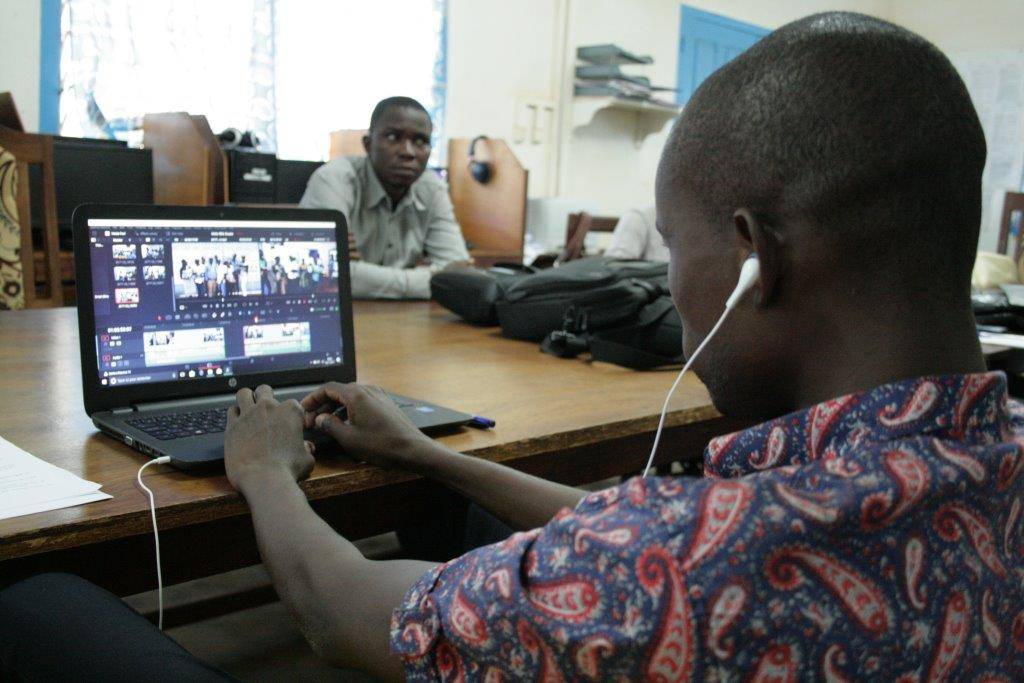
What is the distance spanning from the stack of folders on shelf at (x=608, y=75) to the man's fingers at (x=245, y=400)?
3.95m

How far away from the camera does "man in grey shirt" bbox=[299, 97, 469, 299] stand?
2.91 m

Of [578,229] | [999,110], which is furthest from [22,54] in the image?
[999,110]

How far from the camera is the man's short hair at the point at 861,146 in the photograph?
0.58 meters

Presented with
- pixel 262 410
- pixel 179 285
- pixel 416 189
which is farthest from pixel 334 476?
pixel 416 189

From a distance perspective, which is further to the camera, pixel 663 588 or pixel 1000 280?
pixel 1000 280

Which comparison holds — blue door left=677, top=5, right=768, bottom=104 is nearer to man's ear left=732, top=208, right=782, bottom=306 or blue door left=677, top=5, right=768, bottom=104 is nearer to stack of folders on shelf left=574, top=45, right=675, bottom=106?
stack of folders on shelf left=574, top=45, right=675, bottom=106

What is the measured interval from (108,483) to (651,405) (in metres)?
0.71

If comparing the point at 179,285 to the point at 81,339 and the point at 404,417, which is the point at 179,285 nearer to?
the point at 81,339

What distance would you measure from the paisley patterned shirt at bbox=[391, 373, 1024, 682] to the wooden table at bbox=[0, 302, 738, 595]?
1.07 ft

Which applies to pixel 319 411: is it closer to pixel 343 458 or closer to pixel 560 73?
pixel 343 458

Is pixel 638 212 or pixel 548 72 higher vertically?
pixel 548 72

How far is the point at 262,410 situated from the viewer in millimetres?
942

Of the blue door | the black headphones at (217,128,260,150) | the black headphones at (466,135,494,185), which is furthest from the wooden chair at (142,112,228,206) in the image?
the blue door

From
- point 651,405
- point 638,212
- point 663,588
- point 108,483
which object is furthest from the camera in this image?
point 638,212
